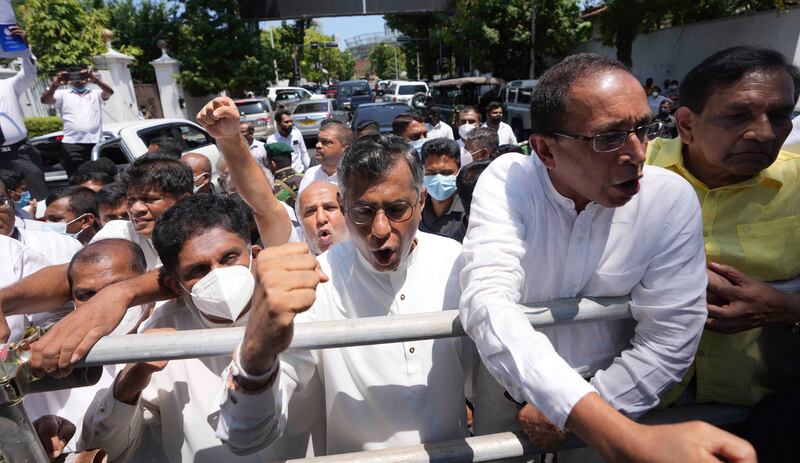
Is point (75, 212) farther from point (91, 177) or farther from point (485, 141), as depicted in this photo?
point (485, 141)

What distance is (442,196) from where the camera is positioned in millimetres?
3748

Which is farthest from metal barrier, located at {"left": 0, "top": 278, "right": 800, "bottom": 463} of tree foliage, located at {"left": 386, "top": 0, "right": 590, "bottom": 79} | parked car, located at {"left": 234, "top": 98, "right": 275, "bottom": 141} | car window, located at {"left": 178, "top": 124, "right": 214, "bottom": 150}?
tree foliage, located at {"left": 386, "top": 0, "right": 590, "bottom": 79}

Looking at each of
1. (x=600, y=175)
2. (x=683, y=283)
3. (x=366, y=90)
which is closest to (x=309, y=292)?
(x=600, y=175)

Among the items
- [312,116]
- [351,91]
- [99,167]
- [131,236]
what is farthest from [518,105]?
[351,91]

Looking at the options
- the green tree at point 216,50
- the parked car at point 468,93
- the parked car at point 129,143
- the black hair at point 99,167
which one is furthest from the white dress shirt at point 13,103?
the green tree at point 216,50

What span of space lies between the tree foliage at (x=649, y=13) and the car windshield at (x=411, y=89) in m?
9.79

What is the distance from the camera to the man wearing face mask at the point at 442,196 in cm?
358

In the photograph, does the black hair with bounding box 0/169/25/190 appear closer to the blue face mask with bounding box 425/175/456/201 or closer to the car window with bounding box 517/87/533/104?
the blue face mask with bounding box 425/175/456/201

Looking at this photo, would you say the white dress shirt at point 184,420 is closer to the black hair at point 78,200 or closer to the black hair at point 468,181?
the black hair at point 468,181

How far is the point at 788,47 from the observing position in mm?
11773

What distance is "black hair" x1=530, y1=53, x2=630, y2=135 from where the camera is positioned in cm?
132

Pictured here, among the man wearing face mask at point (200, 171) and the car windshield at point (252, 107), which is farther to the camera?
the car windshield at point (252, 107)

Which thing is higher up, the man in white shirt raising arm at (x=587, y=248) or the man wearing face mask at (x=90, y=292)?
the man in white shirt raising arm at (x=587, y=248)

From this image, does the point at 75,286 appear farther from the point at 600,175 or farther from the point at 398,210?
the point at 600,175
